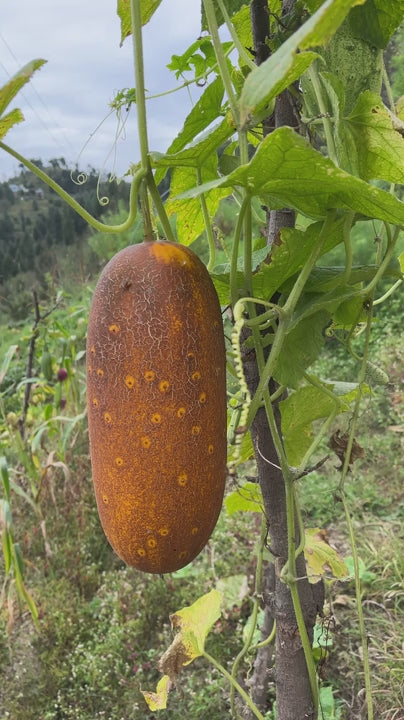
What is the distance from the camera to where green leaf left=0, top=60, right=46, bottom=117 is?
0.38m

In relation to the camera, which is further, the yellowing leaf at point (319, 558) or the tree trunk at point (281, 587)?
the yellowing leaf at point (319, 558)

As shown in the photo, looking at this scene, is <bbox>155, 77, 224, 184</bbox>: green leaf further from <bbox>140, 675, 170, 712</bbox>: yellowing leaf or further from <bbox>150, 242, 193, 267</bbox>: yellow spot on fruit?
<bbox>140, 675, 170, 712</bbox>: yellowing leaf

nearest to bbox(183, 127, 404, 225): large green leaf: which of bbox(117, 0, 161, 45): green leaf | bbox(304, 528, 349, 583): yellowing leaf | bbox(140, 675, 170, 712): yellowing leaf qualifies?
bbox(117, 0, 161, 45): green leaf

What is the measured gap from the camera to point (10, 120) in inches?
18.0

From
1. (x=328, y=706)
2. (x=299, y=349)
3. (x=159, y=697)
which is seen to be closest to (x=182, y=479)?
(x=299, y=349)

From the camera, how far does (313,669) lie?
624mm

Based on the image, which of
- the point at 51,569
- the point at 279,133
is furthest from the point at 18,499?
the point at 279,133

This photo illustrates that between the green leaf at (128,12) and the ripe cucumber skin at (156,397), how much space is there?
28cm

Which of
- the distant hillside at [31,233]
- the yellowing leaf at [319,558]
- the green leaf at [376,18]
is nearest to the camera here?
the green leaf at [376,18]

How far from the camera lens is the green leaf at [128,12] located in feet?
1.87

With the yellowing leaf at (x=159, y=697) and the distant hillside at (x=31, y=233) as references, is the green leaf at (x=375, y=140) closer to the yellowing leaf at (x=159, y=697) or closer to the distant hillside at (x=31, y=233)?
the yellowing leaf at (x=159, y=697)

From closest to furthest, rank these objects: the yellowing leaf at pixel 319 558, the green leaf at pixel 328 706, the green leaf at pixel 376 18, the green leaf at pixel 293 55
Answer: the green leaf at pixel 293 55 → the green leaf at pixel 376 18 → the yellowing leaf at pixel 319 558 → the green leaf at pixel 328 706

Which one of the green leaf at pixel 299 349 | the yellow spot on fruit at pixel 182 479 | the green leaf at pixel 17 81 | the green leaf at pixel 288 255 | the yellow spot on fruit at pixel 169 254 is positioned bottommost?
the yellow spot on fruit at pixel 182 479

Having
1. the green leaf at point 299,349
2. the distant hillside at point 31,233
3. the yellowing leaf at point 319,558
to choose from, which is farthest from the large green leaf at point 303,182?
the distant hillside at point 31,233
